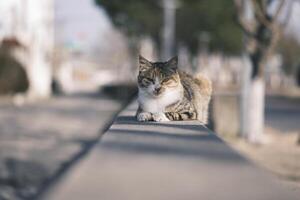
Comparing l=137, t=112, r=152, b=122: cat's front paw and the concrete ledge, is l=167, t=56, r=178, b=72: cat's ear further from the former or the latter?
the concrete ledge

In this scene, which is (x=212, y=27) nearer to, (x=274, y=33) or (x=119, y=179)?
(x=274, y=33)

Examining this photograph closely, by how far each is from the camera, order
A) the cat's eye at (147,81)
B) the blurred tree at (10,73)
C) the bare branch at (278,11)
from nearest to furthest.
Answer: the cat's eye at (147,81), the bare branch at (278,11), the blurred tree at (10,73)

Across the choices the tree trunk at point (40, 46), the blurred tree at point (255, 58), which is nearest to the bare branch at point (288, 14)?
the blurred tree at point (255, 58)

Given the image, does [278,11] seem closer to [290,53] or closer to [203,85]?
[203,85]

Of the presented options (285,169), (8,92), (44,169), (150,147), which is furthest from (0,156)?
(8,92)

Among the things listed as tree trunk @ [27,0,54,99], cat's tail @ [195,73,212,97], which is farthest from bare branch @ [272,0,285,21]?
tree trunk @ [27,0,54,99]

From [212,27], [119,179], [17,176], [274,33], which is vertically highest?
[212,27]

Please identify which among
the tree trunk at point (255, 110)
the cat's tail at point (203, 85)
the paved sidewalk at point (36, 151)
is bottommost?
the paved sidewalk at point (36, 151)

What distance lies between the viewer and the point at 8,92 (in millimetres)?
45406

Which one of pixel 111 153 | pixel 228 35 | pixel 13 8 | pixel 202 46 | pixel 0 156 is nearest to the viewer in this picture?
pixel 111 153

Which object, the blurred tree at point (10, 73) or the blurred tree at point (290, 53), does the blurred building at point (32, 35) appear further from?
the blurred tree at point (290, 53)

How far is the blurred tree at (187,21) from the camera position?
44.9 m

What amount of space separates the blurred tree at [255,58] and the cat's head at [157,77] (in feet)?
35.7

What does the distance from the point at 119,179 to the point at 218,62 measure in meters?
74.2
